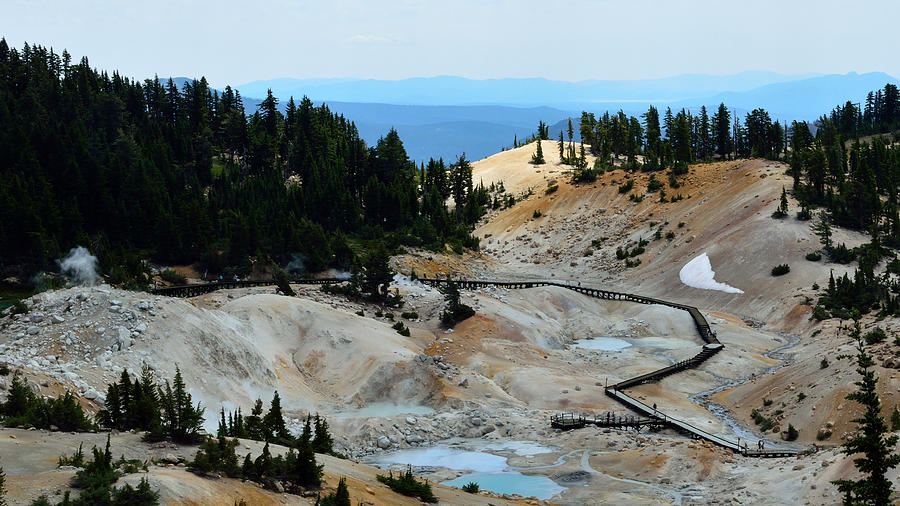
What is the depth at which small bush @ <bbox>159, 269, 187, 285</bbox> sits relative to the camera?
74.3m

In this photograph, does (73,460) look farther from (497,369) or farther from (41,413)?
(497,369)

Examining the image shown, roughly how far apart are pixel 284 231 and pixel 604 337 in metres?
35.5

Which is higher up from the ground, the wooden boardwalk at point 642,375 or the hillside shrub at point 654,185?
the hillside shrub at point 654,185

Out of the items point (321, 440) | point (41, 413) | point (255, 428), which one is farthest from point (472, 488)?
point (41, 413)

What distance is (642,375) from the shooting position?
6153 centimetres

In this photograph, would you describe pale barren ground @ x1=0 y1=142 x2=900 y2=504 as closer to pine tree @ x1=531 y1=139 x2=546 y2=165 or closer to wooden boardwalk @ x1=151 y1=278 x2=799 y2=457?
wooden boardwalk @ x1=151 y1=278 x2=799 y2=457

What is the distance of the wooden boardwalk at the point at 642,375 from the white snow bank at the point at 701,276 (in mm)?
6597

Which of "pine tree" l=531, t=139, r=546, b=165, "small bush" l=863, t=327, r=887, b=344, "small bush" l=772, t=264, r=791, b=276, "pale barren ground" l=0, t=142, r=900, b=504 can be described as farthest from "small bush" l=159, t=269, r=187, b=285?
"pine tree" l=531, t=139, r=546, b=165

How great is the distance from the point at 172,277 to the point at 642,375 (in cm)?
4352

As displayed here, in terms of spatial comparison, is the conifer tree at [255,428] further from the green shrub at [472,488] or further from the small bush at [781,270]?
the small bush at [781,270]

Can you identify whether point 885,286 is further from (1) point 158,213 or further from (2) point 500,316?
(1) point 158,213


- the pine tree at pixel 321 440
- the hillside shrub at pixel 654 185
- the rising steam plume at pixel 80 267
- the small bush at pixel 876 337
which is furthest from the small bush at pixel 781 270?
the rising steam plume at pixel 80 267

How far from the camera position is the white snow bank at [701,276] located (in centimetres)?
8912

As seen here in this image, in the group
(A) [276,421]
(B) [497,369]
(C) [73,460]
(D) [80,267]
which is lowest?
(B) [497,369]
